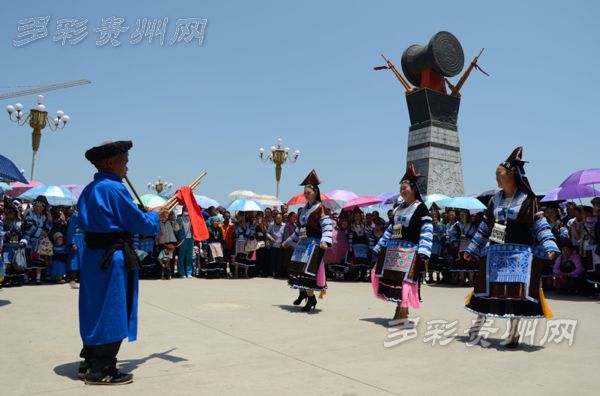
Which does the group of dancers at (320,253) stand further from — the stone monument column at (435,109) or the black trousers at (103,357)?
the stone monument column at (435,109)

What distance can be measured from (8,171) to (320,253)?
5.53 metres

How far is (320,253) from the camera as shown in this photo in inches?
309

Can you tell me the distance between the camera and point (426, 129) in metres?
26.5

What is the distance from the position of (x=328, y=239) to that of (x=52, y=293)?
5.49 metres

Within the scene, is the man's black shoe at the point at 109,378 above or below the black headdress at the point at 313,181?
below

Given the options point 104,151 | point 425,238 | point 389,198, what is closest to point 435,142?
point 389,198

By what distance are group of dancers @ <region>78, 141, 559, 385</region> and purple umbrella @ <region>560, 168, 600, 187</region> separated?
18.4ft

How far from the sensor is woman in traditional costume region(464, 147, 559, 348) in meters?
5.51

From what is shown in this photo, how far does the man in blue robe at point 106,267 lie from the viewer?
394 cm

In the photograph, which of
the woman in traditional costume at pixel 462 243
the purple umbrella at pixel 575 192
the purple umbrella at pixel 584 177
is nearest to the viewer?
the purple umbrella at pixel 584 177

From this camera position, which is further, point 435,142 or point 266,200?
point 435,142

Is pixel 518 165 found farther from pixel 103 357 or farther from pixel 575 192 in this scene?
pixel 575 192

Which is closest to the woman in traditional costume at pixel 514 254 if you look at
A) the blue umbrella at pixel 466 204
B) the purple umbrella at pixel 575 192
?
the purple umbrella at pixel 575 192

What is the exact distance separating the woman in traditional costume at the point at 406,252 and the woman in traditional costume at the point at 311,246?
115cm
